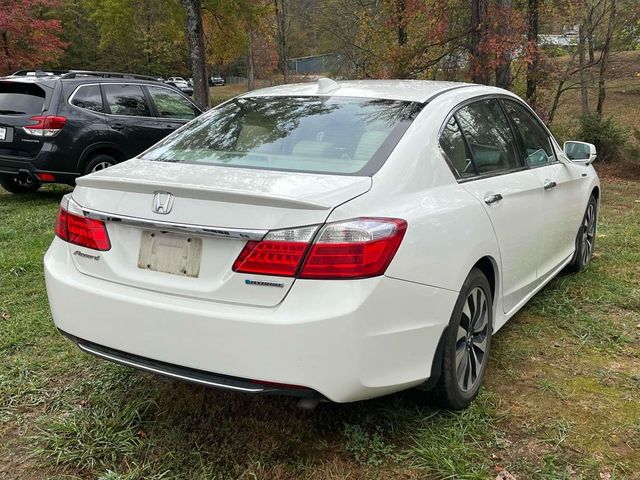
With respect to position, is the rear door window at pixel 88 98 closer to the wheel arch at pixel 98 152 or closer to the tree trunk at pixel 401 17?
the wheel arch at pixel 98 152

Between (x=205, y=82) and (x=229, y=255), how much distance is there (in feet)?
43.6

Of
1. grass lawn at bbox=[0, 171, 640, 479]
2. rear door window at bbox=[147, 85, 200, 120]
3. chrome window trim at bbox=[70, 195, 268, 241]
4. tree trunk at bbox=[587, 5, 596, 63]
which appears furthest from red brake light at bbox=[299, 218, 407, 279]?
tree trunk at bbox=[587, 5, 596, 63]

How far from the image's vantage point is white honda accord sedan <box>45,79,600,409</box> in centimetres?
217

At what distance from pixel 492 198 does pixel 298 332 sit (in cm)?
145

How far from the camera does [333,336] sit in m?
2.13

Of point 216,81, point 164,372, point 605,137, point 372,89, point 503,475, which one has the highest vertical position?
point 372,89

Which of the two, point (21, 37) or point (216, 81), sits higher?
point (21, 37)

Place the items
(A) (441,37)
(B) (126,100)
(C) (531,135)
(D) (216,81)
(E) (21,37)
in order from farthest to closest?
(D) (216,81), (E) (21,37), (A) (441,37), (B) (126,100), (C) (531,135)

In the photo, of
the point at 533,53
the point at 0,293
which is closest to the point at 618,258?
the point at 0,293

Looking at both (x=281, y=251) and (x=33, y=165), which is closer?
(x=281, y=251)

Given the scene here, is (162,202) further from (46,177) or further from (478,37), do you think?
(478,37)

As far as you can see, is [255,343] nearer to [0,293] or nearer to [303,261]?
[303,261]

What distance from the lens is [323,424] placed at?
2.78 metres

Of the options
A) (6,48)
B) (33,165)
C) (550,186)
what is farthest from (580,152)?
(6,48)
